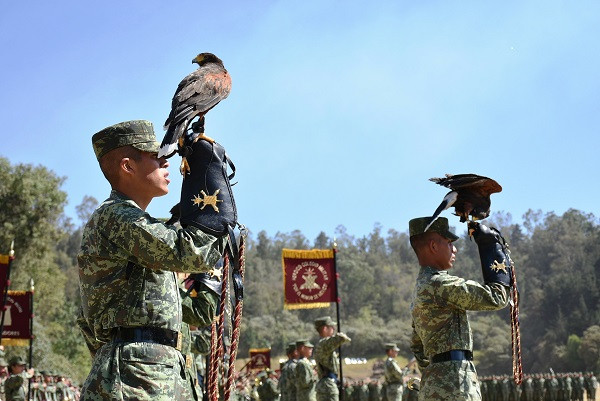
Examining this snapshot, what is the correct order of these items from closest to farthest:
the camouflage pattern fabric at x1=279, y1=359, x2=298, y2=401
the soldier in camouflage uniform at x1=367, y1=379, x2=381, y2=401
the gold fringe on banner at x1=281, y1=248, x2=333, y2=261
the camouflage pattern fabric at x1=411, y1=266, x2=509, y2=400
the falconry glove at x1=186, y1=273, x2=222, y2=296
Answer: the falconry glove at x1=186, y1=273, x2=222, y2=296 < the camouflage pattern fabric at x1=411, y1=266, x2=509, y2=400 < the camouflage pattern fabric at x1=279, y1=359, x2=298, y2=401 < the gold fringe on banner at x1=281, y1=248, x2=333, y2=261 < the soldier in camouflage uniform at x1=367, y1=379, x2=381, y2=401

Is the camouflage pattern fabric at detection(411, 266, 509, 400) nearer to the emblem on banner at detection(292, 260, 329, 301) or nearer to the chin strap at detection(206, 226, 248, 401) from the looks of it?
the chin strap at detection(206, 226, 248, 401)

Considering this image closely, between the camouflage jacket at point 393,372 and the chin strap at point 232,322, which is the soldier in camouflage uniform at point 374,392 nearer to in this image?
the camouflage jacket at point 393,372

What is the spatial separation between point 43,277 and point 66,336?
8475 mm

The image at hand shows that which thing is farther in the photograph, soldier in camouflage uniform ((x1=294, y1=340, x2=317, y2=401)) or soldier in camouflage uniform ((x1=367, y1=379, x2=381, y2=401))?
soldier in camouflage uniform ((x1=367, y1=379, x2=381, y2=401))

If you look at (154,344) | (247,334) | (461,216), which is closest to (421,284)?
(461,216)

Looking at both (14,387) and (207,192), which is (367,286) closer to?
(14,387)

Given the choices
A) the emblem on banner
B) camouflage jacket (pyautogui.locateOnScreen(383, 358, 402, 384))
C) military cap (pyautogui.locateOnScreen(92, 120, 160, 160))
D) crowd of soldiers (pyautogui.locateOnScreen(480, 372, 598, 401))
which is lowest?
crowd of soldiers (pyautogui.locateOnScreen(480, 372, 598, 401))

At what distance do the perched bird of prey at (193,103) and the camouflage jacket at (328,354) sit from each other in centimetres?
955

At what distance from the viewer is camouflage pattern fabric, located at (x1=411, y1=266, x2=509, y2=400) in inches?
211

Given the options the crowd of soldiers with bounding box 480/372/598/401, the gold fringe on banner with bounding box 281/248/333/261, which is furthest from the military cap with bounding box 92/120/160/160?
the crowd of soldiers with bounding box 480/372/598/401

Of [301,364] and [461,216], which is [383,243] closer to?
[301,364]

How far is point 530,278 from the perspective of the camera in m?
67.9

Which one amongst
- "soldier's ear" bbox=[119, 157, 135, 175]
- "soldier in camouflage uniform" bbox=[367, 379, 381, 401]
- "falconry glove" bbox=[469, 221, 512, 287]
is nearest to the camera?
"soldier's ear" bbox=[119, 157, 135, 175]

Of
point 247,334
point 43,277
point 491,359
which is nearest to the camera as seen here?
point 43,277
